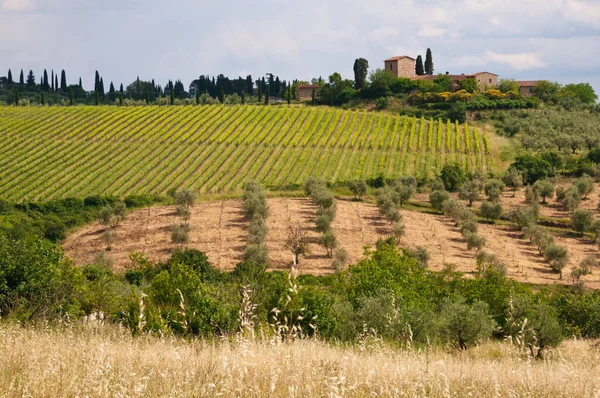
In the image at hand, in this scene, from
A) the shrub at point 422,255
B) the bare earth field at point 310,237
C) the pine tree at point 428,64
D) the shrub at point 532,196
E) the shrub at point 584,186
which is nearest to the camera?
the shrub at point 422,255

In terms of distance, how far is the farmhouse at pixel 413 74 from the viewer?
119769 millimetres

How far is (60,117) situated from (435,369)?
8630cm

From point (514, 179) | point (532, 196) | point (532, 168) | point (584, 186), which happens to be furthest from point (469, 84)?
point (532, 196)

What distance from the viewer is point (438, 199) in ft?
182

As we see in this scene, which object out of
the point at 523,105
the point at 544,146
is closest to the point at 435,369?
the point at 544,146

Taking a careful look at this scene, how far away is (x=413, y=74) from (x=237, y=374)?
134 metres

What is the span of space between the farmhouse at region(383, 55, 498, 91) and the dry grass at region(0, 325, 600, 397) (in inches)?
4474

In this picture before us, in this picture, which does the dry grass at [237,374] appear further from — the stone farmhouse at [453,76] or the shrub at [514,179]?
the stone farmhouse at [453,76]

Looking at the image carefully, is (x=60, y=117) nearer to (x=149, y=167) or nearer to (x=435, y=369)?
(x=149, y=167)

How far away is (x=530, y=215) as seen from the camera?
49.8 metres

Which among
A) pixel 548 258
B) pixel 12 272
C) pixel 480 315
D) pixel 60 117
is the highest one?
pixel 60 117

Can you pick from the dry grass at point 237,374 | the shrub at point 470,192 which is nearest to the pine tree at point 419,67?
the shrub at point 470,192

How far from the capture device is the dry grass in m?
6.00

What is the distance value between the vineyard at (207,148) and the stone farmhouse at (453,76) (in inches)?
1223
